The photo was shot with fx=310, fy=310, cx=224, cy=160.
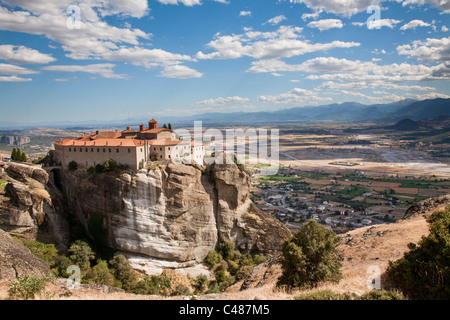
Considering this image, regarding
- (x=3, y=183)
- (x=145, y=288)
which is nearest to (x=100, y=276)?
(x=145, y=288)

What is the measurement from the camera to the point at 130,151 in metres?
36.2

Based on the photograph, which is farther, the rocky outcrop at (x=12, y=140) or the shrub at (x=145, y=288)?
the rocky outcrop at (x=12, y=140)

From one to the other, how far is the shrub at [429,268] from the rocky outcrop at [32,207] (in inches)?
1367

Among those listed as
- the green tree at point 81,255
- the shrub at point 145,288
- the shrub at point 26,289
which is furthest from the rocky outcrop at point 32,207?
the shrub at point 26,289

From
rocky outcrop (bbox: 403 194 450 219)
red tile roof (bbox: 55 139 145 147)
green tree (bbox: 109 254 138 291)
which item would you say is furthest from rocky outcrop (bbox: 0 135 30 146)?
rocky outcrop (bbox: 403 194 450 219)

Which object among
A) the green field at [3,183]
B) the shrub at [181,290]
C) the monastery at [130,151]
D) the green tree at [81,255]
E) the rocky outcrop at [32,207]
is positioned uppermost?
the monastery at [130,151]

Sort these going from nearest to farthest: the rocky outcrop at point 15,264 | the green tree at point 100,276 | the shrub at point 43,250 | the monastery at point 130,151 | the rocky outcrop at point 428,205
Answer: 1. the rocky outcrop at point 15,264
2. the rocky outcrop at point 428,205
3. the green tree at point 100,276
4. the shrub at point 43,250
5. the monastery at point 130,151

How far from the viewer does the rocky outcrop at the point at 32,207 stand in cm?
3353

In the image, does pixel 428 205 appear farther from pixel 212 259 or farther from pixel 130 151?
pixel 130 151

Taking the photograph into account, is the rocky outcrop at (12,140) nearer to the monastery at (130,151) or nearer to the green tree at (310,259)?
the monastery at (130,151)

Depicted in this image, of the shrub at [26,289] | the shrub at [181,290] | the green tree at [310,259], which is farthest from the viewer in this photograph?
the shrub at [181,290]

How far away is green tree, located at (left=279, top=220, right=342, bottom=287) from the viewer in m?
15.4

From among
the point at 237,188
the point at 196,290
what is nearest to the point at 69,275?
the point at 196,290
